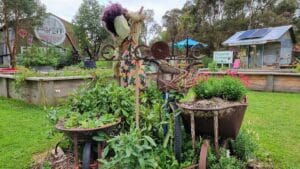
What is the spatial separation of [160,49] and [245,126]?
103 inches

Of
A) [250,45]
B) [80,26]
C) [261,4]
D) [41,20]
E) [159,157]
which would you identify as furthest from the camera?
[261,4]

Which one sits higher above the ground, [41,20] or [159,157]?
[41,20]

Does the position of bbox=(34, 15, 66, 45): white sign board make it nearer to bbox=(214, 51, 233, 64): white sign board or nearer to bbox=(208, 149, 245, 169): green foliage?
bbox=(214, 51, 233, 64): white sign board

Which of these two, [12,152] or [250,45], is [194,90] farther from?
[250,45]

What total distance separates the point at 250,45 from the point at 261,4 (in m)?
9.09

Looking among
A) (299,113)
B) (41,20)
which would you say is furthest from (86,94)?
(41,20)

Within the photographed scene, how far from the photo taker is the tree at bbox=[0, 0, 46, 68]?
43.2 ft

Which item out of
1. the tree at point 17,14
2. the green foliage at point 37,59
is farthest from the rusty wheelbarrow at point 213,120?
the tree at point 17,14

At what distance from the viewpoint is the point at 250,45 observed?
53.2ft

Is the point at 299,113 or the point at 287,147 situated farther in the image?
the point at 299,113

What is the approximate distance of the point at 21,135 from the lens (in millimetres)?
3549

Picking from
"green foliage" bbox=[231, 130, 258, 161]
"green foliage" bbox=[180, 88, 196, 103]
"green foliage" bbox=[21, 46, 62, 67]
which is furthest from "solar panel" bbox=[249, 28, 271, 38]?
"green foliage" bbox=[180, 88, 196, 103]

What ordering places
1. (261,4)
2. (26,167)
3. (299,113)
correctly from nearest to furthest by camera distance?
(26,167) → (299,113) → (261,4)

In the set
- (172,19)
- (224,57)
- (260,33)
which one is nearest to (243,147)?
(224,57)
